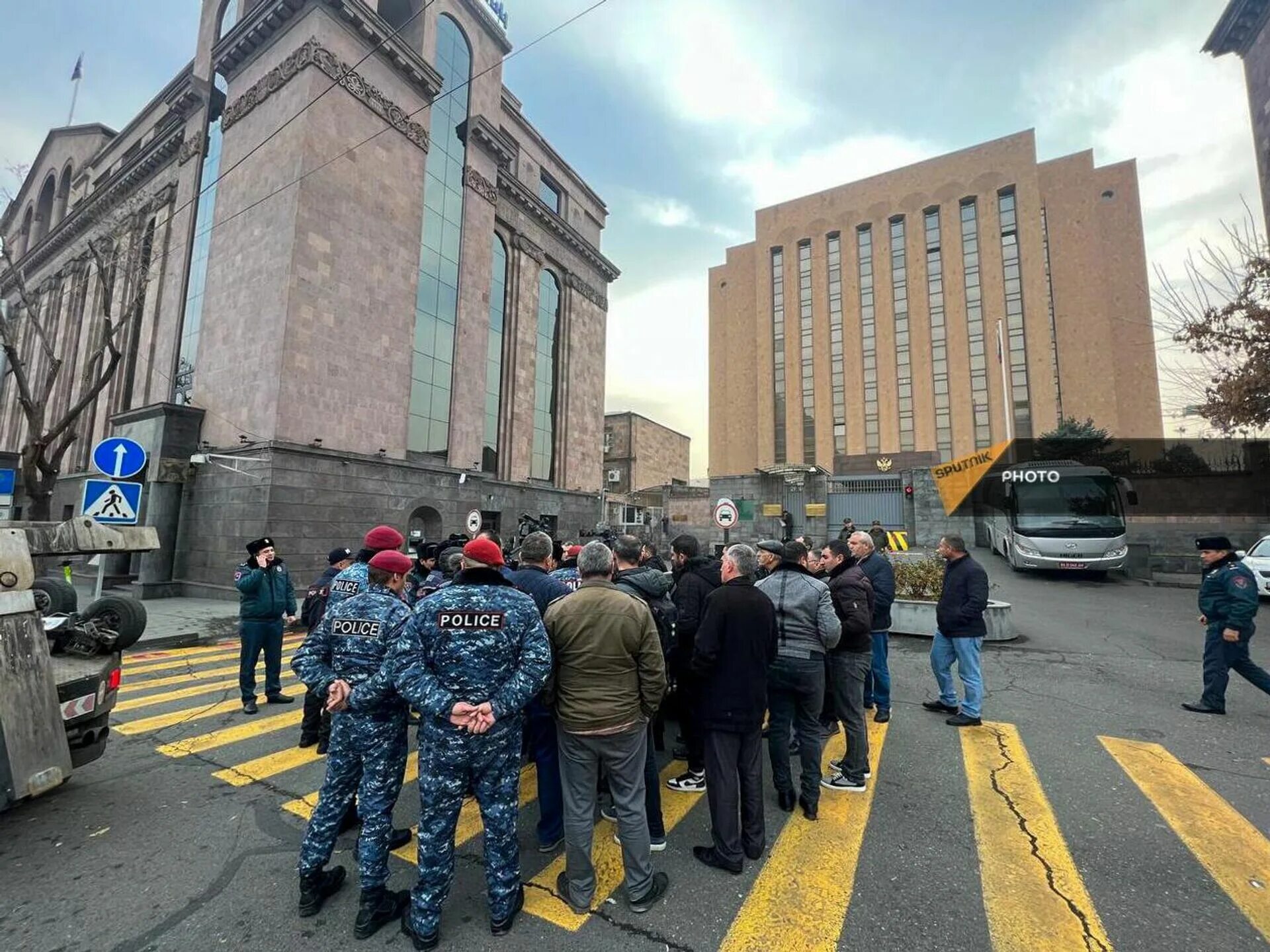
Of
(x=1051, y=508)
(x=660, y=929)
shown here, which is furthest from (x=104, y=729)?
(x=1051, y=508)

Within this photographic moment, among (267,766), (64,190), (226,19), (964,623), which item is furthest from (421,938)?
(64,190)

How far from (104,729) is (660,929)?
451 cm

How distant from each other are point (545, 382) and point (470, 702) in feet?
93.3

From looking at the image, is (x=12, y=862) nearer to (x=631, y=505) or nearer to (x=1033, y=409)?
(x=631, y=505)

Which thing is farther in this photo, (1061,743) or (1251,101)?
(1251,101)

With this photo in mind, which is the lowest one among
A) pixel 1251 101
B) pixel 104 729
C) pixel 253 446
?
pixel 104 729

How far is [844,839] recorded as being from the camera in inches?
142

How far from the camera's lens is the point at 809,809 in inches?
154

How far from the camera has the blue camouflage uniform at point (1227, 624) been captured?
5.77m

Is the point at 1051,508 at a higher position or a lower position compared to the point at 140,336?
lower

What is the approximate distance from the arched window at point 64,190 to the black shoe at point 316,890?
47.2 metres

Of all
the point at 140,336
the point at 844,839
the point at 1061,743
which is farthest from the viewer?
the point at 140,336

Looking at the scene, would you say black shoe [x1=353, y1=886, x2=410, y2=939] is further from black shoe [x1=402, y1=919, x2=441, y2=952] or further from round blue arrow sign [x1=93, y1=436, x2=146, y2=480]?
round blue arrow sign [x1=93, y1=436, x2=146, y2=480]

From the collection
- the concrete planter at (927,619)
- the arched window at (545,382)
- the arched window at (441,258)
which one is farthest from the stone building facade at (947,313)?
the concrete planter at (927,619)
